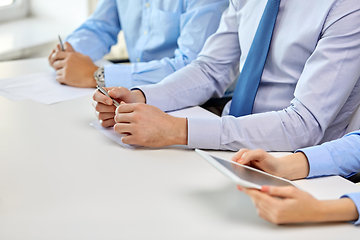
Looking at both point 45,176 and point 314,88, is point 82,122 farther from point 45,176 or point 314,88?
point 314,88

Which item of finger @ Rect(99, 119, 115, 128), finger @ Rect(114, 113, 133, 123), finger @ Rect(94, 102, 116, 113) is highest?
finger @ Rect(114, 113, 133, 123)

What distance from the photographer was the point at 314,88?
37.5 inches

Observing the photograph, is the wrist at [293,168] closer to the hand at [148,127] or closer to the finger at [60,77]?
the hand at [148,127]

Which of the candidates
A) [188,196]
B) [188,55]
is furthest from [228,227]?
[188,55]

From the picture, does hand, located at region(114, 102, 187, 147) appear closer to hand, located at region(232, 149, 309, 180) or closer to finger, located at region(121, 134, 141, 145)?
finger, located at region(121, 134, 141, 145)

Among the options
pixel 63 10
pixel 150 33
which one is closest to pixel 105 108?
pixel 150 33

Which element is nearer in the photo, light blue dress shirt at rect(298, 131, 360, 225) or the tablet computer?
the tablet computer

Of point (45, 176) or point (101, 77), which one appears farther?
point (101, 77)

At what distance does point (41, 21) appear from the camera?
8.23ft

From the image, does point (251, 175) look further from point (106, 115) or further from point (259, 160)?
point (106, 115)

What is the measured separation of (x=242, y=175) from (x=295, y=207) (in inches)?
4.0

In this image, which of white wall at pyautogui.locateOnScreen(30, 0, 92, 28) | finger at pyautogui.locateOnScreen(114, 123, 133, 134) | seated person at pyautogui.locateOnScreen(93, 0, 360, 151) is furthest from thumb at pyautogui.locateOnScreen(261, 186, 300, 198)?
white wall at pyautogui.locateOnScreen(30, 0, 92, 28)

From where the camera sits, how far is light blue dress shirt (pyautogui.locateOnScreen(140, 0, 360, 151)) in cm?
95

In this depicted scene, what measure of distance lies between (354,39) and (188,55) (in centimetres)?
68
